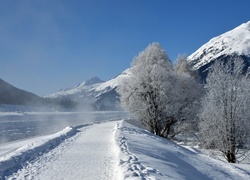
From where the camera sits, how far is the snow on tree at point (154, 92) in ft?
114

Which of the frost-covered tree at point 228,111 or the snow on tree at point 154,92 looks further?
the snow on tree at point 154,92

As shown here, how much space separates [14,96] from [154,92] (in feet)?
251

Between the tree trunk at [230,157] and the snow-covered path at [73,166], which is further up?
the snow-covered path at [73,166]

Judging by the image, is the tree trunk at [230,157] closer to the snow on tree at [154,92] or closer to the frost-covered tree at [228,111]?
the frost-covered tree at [228,111]

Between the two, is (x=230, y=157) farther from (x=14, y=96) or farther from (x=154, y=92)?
(x=14, y=96)

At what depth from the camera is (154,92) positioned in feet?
115

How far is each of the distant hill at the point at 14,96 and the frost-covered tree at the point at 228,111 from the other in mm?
77550

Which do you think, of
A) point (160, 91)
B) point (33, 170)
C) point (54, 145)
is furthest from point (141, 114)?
point (33, 170)

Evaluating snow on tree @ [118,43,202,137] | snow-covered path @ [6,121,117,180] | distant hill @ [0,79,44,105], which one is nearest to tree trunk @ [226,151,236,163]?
snow on tree @ [118,43,202,137]

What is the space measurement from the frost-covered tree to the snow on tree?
23.4ft

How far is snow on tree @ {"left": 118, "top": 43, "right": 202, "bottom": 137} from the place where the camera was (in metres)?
34.7

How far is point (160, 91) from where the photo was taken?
112 feet

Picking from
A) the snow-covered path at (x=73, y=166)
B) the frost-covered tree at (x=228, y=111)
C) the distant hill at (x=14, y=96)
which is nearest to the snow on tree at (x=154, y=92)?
the frost-covered tree at (x=228, y=111)

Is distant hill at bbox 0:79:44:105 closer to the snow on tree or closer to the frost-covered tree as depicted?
the snow on tree
